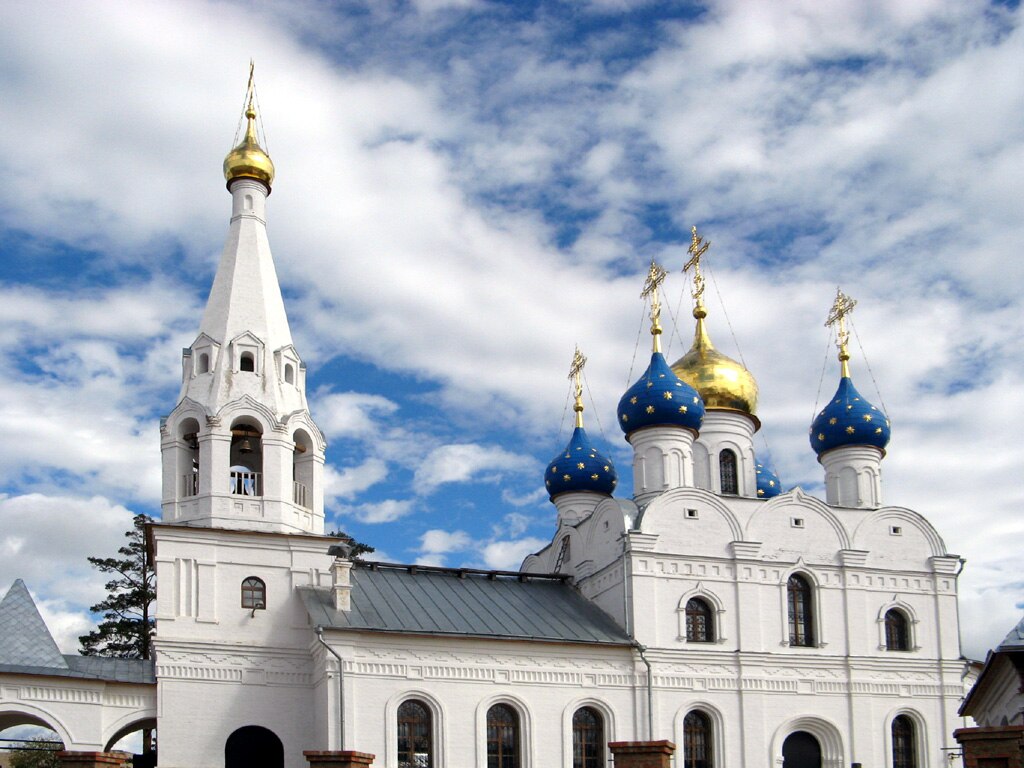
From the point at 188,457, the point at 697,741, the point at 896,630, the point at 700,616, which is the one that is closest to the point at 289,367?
the point at 188,457

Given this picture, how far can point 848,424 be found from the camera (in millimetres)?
Result: 26094

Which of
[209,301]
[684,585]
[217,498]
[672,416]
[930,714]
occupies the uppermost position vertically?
[209,301]

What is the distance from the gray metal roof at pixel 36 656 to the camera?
62.7 feet

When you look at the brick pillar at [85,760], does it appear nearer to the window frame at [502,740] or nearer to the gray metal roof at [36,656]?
the gray metal roof at [36,656]

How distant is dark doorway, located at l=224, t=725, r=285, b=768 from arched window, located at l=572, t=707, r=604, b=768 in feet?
15.0

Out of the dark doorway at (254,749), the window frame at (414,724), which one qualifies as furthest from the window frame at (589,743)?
the dark doorway at (254,749)

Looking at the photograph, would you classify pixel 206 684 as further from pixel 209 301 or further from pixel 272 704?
pixel 209 301

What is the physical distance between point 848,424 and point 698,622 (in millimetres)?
5794

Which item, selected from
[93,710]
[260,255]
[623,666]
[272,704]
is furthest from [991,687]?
[260,255]

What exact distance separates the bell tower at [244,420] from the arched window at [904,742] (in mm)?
10489

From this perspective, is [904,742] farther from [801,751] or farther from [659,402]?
[659,402]

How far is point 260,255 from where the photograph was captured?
23.0 m

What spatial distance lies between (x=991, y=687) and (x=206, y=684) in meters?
11.8

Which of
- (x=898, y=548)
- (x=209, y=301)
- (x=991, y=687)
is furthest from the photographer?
(x=898, y=548)
